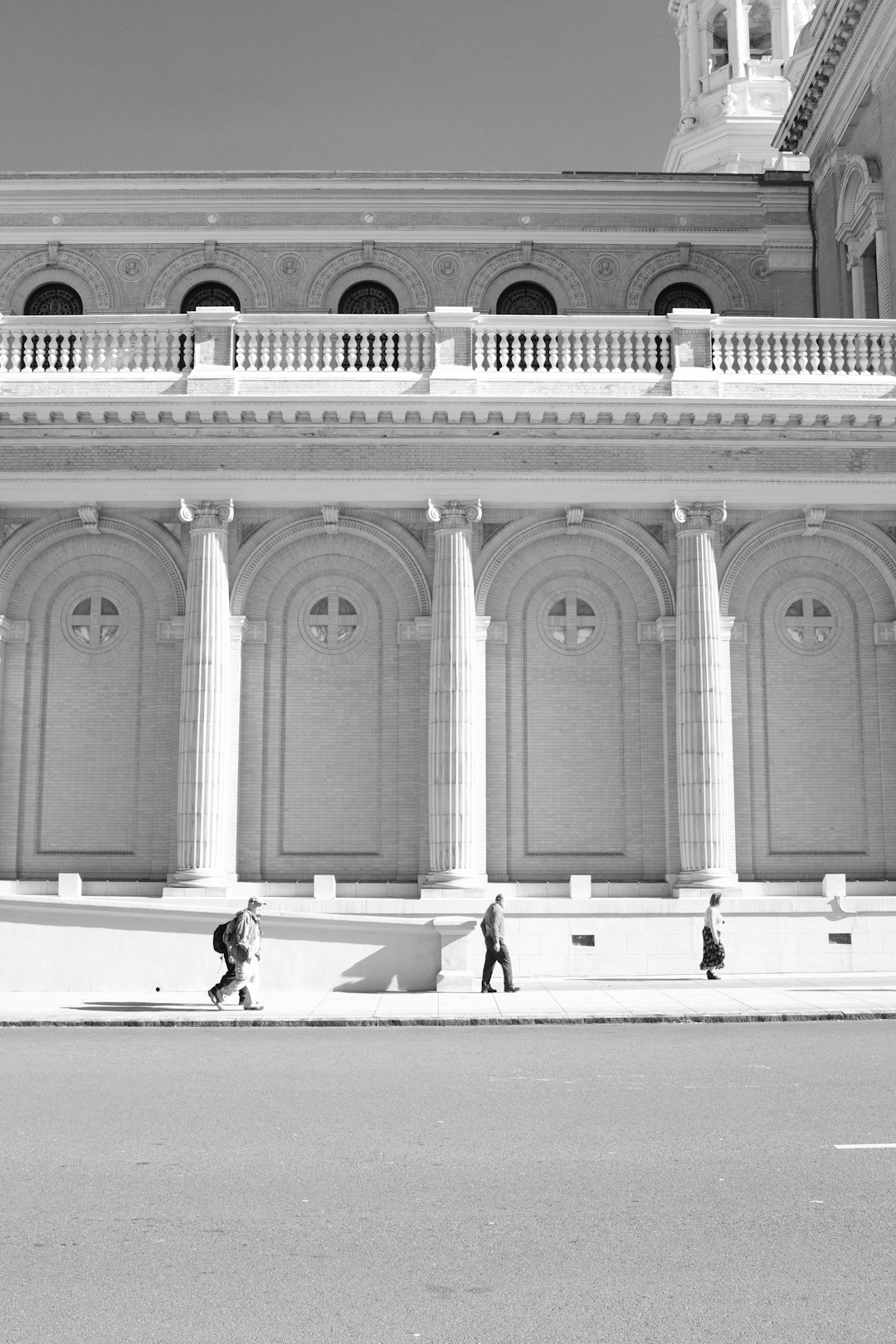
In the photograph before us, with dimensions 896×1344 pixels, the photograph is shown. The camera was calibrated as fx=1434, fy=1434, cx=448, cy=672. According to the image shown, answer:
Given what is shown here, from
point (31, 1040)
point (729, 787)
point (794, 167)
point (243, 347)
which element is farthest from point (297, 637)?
point (794, 167)

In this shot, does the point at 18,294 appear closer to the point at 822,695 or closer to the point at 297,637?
the point at 297,637

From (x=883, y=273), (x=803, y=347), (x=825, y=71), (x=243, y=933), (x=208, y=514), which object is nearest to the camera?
(x=243, y=933)

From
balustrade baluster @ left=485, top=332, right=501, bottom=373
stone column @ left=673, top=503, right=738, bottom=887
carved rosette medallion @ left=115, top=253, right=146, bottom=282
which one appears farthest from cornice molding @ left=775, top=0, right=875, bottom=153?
carved rosette medallion @ left=115, top=253, right=146, bottom=282

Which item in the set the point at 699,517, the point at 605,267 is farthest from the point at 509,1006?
the point at 605,267

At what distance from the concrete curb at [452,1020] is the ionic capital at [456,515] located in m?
11.5

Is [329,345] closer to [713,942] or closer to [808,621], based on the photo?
[808,621]

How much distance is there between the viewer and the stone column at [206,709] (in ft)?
87.8

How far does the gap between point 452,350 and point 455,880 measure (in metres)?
10.3

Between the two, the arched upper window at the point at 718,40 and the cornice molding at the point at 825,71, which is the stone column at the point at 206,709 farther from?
the arched upper window at the point at 718,40

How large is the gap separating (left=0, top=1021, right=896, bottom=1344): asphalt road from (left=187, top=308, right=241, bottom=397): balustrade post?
16291mm

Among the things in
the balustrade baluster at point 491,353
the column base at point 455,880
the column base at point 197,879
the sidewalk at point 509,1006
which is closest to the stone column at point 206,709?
the column base at point 197,879

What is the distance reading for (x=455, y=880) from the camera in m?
26.6

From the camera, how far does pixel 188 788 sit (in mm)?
26875

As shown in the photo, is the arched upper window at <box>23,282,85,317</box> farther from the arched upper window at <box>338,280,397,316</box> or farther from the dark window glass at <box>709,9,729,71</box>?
the dark window glass at <box>709,9,729,71</box>
